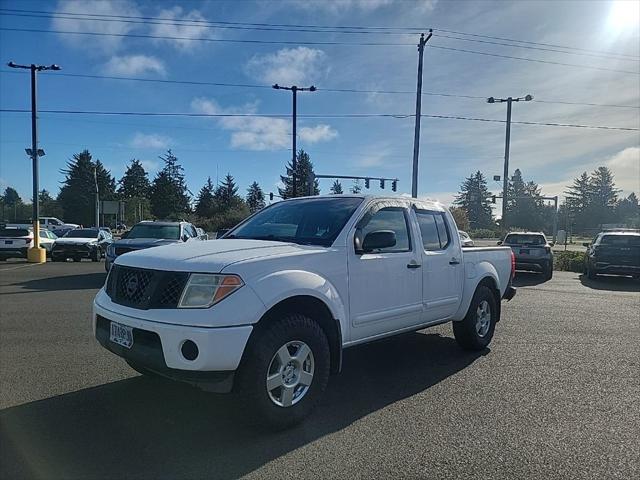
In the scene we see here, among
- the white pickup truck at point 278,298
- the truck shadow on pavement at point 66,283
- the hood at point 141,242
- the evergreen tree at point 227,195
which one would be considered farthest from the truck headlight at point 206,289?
the evergreen tree at point 227,195

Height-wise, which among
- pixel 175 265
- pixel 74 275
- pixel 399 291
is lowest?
pixel 74 275

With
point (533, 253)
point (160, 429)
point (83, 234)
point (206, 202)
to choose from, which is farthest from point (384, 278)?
point (206, 202)

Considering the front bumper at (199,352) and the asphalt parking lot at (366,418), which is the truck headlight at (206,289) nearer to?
the front bumper at (199,352)

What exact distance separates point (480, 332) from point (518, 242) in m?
11.8

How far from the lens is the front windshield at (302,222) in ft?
15.7

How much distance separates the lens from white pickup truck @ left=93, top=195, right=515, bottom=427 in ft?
11.8

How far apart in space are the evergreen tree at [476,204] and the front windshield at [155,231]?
116664 mm

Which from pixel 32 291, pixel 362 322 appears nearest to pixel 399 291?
pixel 362 322

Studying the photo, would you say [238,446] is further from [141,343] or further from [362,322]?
[362,322]

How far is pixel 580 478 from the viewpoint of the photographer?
328 centimetres

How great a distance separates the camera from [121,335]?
3979 mm

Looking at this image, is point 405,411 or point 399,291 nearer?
point 405,411

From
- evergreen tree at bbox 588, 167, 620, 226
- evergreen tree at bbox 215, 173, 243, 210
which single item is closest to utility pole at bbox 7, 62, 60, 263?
evergreen tree at bbox 215, 173, 243, 210

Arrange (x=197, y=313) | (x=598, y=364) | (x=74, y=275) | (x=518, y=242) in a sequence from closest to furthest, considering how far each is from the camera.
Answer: (x=197, y=313)
(x=598, y=364)
(x=74, y=275)
(x=518, y=242)
